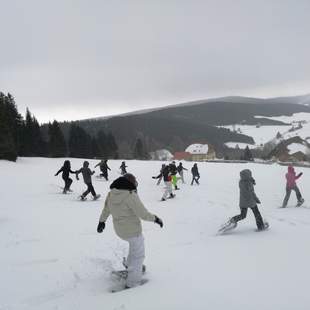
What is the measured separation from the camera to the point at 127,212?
616 centimetres

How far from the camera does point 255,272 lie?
6.70 meters

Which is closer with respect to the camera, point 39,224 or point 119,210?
point 119,210

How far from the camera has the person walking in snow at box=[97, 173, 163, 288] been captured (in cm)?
609

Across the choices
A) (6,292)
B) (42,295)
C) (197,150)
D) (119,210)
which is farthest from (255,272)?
(197,150)

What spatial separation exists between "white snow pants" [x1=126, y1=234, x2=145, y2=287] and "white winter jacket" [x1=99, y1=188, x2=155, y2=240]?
0.13 meters

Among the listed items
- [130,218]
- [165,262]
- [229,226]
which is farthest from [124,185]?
[229,226]

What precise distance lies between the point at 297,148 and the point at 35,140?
79919 millimetres

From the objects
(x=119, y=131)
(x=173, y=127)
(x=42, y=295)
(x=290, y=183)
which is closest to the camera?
(x=42, y=295)

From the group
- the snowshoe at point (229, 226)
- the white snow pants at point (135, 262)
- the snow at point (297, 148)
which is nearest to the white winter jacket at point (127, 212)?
the white snow pants at point (135, 262)

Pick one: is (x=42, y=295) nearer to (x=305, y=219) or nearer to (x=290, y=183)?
(x=305, y=219)

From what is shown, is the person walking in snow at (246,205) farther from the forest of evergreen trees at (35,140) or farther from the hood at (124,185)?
the forest of evergreen trees at (35,140)

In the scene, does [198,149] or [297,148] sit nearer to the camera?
[297,148]

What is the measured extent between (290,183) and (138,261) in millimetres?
11021

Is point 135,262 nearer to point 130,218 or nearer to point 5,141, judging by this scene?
point 130,218
